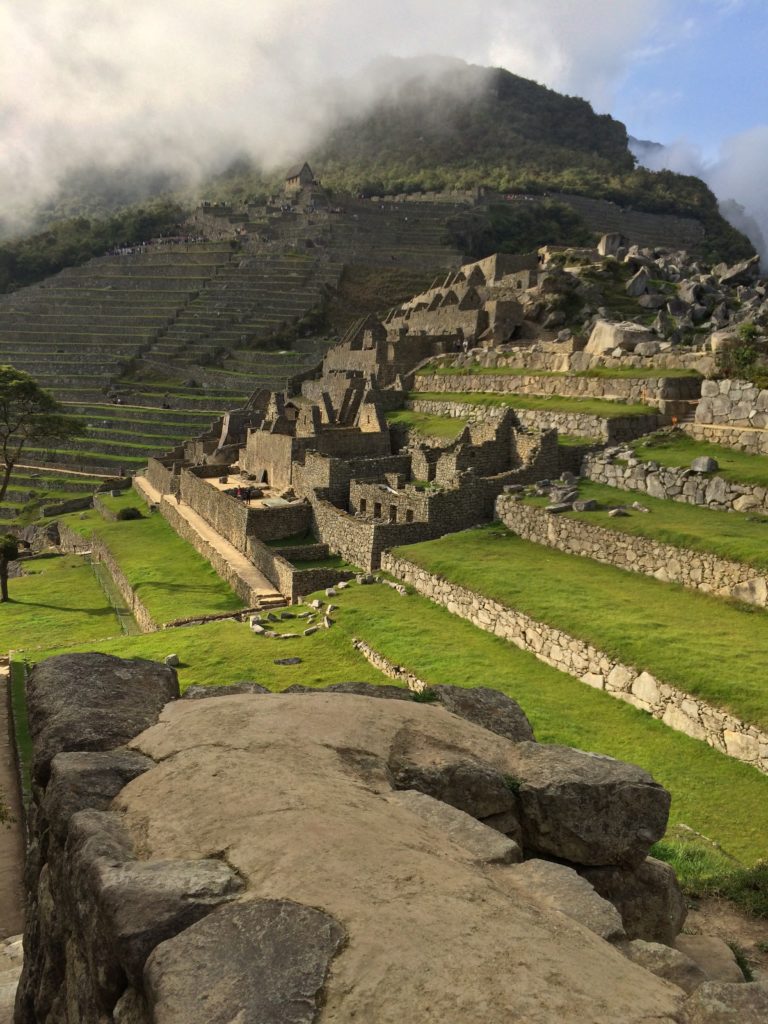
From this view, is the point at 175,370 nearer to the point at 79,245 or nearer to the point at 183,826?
the point at 79,245

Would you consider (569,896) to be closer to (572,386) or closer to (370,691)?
(370,691)

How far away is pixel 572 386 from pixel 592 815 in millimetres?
25583

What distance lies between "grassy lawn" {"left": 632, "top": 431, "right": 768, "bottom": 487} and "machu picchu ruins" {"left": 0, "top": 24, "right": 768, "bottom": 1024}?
12cm

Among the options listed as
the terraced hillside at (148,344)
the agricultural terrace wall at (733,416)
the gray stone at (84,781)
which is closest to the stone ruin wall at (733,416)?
the agricultural terrace wall at (733,416)

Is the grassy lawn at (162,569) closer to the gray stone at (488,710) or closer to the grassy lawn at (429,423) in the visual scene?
the grassy lawn at (429,423)

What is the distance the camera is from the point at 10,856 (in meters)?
9.76

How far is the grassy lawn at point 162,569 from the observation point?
22.6 m

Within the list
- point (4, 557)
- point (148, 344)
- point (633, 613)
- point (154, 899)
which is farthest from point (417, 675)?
point (148, 344)

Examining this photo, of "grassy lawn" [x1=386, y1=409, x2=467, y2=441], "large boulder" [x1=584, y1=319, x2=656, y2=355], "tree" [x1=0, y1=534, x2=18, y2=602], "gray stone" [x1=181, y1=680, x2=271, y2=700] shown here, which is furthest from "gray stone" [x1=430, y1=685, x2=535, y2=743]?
"large boulder" [x1=584, y1=319, x2=656, y2=355]

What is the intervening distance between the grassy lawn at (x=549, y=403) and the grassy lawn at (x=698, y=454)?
1673mm

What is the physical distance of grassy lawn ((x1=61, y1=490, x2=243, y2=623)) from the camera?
22.6 m

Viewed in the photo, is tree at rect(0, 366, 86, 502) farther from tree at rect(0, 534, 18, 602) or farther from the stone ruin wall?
the stone ruin wall

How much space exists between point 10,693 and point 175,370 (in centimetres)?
5078

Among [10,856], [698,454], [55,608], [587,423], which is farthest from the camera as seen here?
[55,608]
